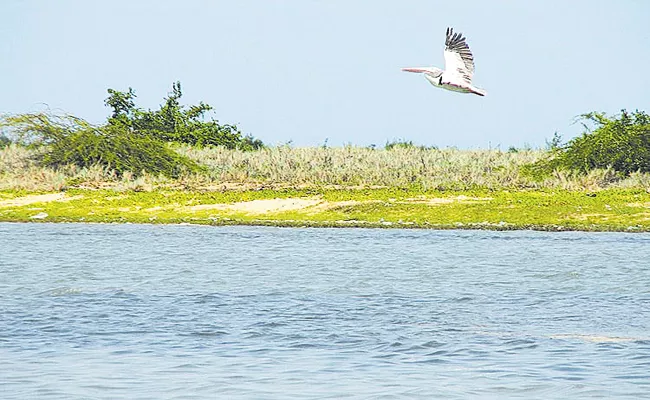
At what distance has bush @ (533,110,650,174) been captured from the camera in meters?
32.4

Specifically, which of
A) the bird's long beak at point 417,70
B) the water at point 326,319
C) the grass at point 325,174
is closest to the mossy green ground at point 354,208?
the grass at point 325,174

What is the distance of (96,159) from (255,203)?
7742 mm

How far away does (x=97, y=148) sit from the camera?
34.1 meters

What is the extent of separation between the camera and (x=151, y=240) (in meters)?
24.2

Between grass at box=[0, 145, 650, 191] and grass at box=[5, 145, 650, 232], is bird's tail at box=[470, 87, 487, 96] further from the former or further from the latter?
grass at box=[0, 145, 650, 191]

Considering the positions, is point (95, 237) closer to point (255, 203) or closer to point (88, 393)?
point (255, 203)

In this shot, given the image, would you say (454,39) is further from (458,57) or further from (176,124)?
(176,124)

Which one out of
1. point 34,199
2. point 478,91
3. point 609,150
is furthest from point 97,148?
point 478,91

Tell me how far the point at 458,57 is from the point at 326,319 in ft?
16.4

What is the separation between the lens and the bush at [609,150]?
32.4m

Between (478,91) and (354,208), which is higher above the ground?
(478,91)

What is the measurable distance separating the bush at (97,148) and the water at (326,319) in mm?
10606

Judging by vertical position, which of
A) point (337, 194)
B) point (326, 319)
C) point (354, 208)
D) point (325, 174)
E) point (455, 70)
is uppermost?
point (455, 70)

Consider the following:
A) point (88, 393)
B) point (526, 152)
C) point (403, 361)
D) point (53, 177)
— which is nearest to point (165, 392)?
point (88, 393)
